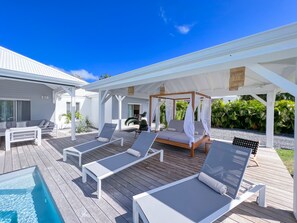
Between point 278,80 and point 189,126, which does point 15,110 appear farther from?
point 278,80

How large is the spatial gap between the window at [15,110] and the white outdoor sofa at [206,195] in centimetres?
1085

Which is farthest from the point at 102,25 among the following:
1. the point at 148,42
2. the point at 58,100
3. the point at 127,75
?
the point at 127,75

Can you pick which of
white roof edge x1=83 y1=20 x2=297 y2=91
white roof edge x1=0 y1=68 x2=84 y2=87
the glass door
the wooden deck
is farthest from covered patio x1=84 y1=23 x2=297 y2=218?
the glass door

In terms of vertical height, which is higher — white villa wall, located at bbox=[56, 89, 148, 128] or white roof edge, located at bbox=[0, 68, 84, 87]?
white roof edge, located at bbox=[0, 68, 84, 87]

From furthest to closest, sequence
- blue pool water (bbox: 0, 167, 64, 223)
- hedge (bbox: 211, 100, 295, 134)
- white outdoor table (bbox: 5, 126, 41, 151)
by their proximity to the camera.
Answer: hedge (bbox: 211, 100, 295, 134) → white outdoor table (bbox: 5, 126, 41, 151) → blue pool water (bbox: 0, 167, 64, 223)

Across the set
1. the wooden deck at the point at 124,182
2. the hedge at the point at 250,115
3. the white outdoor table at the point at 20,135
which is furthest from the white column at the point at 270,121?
the white outdoor table at the point at 20,135

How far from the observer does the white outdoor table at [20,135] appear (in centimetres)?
660

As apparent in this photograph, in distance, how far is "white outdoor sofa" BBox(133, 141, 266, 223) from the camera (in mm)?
2230

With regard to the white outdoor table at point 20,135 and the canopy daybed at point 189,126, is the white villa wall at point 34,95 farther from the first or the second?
the canopy daybed at point 189,126

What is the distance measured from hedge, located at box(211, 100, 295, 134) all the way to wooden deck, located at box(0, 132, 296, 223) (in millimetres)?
6982

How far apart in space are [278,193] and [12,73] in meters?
9.74

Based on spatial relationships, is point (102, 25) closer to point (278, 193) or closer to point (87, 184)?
point (87, 184)

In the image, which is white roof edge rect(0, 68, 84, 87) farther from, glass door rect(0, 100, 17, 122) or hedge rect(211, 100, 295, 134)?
hedge rect(211, 100, 295, 134)

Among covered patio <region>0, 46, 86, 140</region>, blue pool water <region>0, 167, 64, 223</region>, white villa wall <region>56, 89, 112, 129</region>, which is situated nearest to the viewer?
blue pool water <region>0, 167, 64, 223</region>
